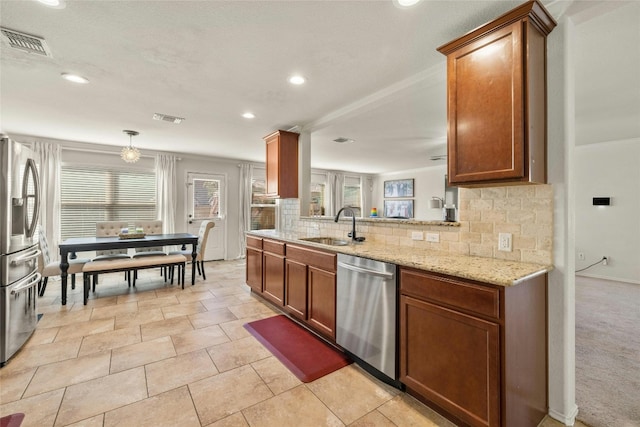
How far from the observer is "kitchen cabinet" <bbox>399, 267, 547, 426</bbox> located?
4.50 ft

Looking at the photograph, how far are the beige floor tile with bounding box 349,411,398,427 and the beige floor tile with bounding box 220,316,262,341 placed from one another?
1428mm

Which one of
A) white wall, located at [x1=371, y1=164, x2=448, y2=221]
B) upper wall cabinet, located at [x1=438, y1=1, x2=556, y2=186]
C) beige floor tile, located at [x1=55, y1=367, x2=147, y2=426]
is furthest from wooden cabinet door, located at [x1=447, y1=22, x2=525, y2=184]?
white wall, located at [x1=371, y1=164, x2=448, y2=221]

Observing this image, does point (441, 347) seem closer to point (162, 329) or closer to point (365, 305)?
point (365, 305)

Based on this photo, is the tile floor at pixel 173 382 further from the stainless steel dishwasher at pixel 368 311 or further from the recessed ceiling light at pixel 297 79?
the recessed ceiling light at pixel 297 79

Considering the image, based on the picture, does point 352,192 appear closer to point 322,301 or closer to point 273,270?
point 273,270

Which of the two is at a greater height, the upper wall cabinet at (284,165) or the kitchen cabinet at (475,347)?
the upper wall cabinet at (284,165)

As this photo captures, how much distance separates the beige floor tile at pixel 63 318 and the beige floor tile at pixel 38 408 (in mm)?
1383

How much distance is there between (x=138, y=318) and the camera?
3.15m

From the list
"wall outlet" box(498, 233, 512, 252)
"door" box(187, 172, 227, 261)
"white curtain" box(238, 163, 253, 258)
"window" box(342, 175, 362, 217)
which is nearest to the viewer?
"wall outlet" box(498, 233, 512, 252)

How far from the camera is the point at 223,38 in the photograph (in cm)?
201

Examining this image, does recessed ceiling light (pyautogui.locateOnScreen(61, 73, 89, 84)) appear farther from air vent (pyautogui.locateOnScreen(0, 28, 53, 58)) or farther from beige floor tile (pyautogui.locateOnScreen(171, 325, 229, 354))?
beige floor tile (pyautogui.locateOnScreen(171, 325, 229, 354))

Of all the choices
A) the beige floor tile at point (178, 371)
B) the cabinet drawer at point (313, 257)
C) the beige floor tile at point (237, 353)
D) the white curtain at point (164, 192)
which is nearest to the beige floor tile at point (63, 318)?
the beige floor tile at point (178, 371)

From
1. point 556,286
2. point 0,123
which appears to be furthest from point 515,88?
point 0,123

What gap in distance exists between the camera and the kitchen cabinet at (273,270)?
3217mm
